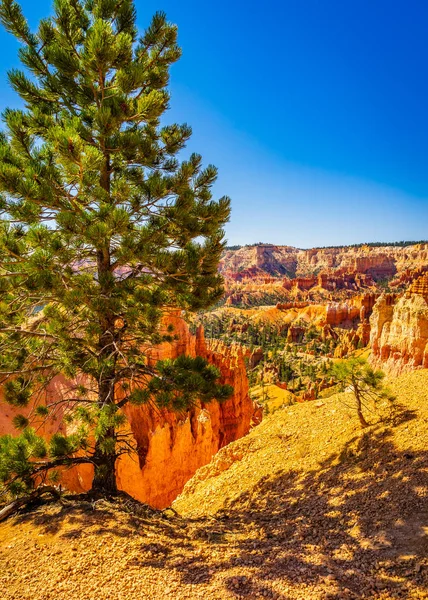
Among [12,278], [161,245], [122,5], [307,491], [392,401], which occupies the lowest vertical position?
[307,491]

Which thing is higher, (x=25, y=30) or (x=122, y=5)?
(x=122, y=5)

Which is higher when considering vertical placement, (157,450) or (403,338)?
(403,338)

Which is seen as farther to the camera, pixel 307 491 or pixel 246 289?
pixel 246 289

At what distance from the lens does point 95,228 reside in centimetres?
496

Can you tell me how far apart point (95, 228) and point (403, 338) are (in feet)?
77.1

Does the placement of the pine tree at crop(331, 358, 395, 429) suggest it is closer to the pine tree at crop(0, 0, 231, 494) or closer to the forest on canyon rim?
the forest on canyon rim

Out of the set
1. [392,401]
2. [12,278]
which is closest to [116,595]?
[12,278]

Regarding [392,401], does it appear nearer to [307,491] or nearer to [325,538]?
[307,491]

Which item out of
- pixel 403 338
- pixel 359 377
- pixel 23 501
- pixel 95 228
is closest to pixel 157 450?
pixel 23 501

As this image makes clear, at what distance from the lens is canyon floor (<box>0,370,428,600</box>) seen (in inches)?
155

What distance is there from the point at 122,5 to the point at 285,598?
916cm

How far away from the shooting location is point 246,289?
163 m

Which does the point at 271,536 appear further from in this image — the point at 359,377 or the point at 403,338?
the point at 403,338

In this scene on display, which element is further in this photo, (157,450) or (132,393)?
(157,450)
